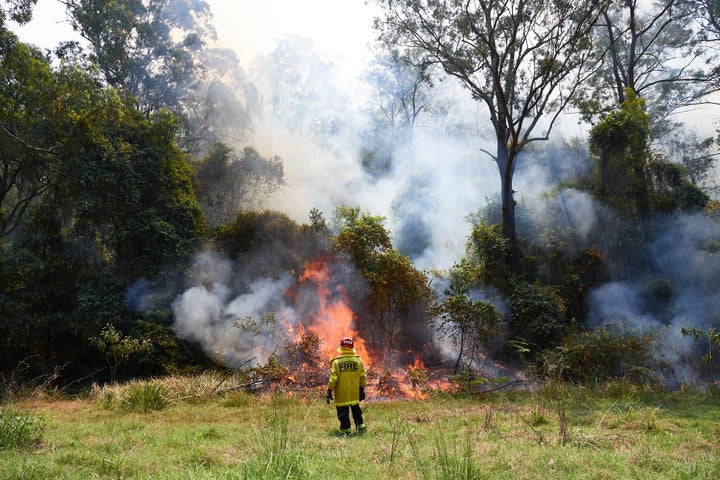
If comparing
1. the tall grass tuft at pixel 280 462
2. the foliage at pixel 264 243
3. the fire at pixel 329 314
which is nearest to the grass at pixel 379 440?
the tall grass tuft at pixel 280 462

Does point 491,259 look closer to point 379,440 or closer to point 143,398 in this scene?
point 379,440

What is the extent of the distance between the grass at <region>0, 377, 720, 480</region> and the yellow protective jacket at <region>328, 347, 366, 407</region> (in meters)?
0.59

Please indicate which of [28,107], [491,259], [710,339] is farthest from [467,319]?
[28,107]

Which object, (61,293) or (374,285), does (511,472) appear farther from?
(61,293)

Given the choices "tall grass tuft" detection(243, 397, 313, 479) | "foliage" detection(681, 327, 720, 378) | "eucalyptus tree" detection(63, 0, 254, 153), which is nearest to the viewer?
"tall grass tuft" detection(243, 397, 313, 479)

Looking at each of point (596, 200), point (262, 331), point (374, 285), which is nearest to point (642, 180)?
point (596, 200)

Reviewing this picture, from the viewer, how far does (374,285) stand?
14.8m

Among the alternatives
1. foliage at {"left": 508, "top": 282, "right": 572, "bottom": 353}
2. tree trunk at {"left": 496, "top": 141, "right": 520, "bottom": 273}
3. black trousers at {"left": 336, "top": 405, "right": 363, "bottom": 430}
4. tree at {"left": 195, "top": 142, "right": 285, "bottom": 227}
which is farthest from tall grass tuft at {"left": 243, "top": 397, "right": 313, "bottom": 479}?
tree at {"left": 195, "top": 142, "right": 285, "bottom": 227}

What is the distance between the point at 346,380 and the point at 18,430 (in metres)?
4.39

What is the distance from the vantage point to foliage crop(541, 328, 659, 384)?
12469 millimetres

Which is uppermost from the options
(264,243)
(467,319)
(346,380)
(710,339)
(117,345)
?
(264,243)

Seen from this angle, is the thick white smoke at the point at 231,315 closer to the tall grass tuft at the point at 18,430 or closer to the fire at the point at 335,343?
the fire at the point at 335,343

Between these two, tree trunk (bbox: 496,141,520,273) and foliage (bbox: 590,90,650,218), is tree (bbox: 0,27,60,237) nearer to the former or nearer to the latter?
tree trunk (bbox: 496,141,520,273)

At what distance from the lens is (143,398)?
10.1 meters
